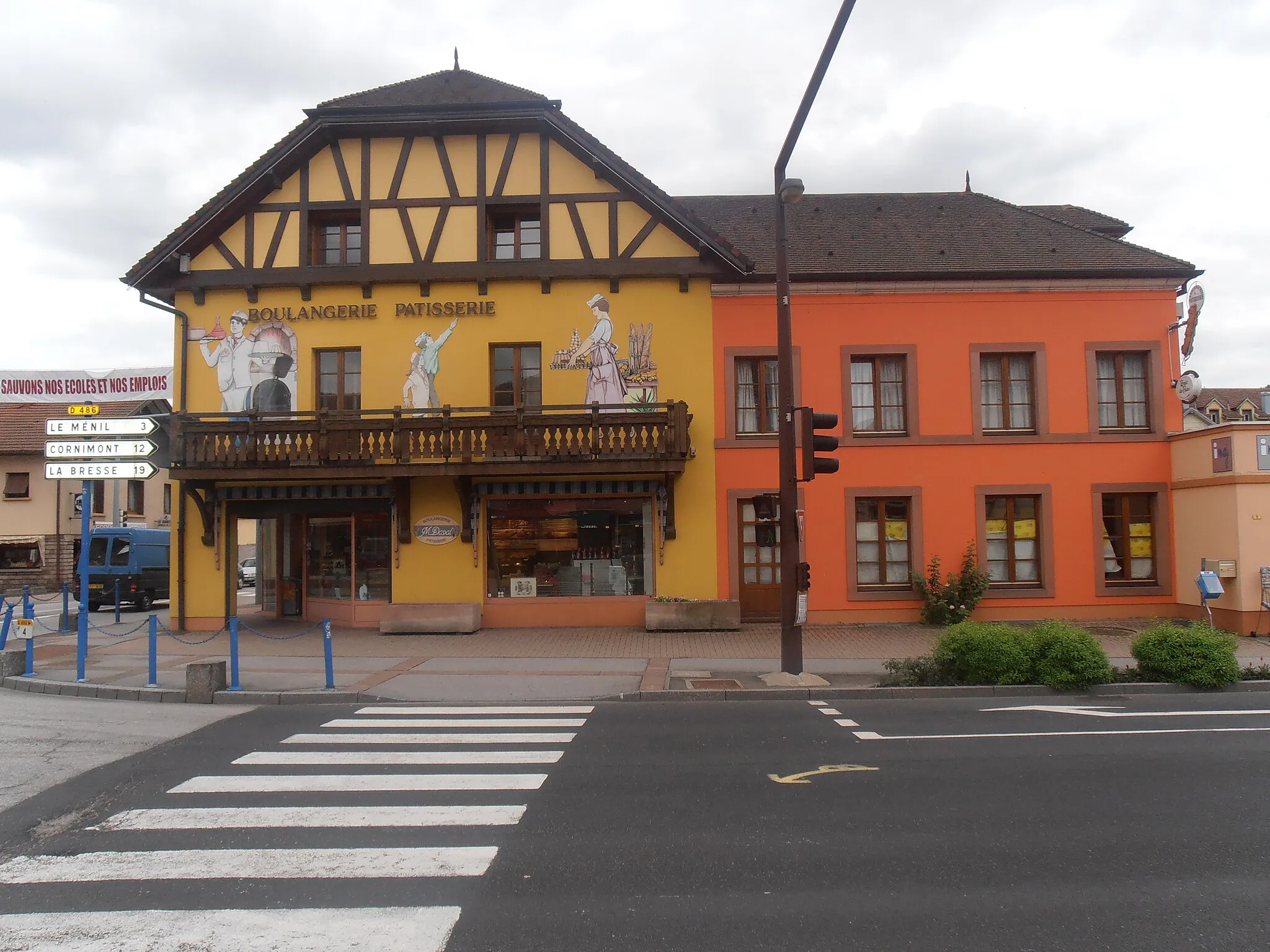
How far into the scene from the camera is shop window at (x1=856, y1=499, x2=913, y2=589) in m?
17.7

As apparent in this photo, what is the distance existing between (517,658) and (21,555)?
2841 cm

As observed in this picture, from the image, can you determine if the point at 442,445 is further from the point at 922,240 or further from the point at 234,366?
the point at 922,240

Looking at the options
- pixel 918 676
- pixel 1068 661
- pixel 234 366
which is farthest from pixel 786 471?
pixel 234 366

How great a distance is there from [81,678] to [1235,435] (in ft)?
64.3

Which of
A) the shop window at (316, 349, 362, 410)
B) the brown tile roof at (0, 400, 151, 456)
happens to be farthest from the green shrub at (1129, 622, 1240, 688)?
the brown tile roof at (0, 400, 151, 456)

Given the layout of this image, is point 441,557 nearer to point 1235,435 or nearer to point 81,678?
point 81,678

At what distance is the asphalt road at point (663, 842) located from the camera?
448cm

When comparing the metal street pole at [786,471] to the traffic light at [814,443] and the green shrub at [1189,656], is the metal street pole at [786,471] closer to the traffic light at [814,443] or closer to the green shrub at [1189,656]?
the traffic light at [814,443]

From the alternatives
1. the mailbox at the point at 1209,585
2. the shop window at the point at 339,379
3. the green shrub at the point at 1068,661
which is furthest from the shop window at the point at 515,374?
the mailbox at the point at 1209,585

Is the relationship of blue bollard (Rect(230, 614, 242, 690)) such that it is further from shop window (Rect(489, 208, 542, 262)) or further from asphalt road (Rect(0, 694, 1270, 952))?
shop window (Rect(489, 208, 542, 262))

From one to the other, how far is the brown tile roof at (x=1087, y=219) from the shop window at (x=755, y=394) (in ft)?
29.8

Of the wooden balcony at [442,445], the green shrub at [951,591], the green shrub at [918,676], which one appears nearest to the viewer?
the green shrub at [918,676]

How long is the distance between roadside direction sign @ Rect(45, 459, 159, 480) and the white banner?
12.9 ft

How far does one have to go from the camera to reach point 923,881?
5.03 metres
